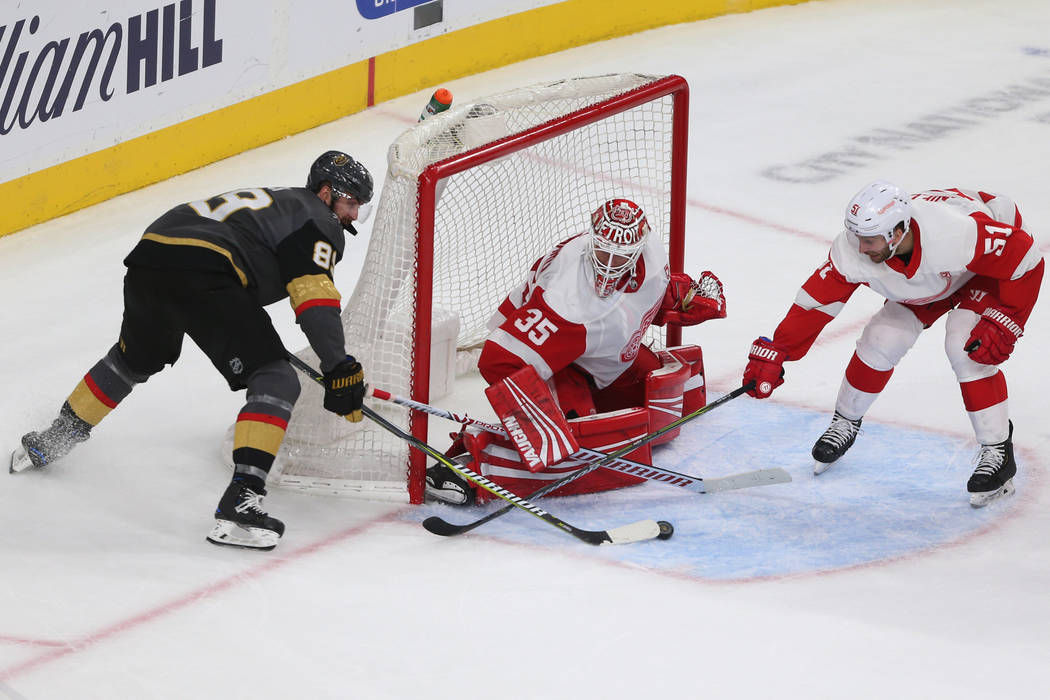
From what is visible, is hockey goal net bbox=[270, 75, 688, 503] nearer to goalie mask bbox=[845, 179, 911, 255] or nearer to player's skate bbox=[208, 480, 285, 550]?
player's skate bbox=[208, 480, 285, 550]

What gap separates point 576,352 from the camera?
12.7 feet

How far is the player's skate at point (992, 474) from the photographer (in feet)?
12.7

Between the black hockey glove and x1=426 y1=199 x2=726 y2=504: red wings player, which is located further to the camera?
x1=426 y1=199 x2=726 y2=504: red wings player

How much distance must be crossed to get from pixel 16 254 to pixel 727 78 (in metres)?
3.54

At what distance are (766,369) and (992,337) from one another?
56 cm

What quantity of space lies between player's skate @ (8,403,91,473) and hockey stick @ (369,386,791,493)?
2.52ft

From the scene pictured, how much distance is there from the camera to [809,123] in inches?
A: 270

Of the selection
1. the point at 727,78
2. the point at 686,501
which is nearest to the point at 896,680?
the point at 686,501

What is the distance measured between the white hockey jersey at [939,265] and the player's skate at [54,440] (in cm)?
181

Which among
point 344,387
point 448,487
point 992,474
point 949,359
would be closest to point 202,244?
point 344,387

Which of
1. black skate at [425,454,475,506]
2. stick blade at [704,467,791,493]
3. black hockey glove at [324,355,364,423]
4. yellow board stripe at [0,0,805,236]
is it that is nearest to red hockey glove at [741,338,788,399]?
stick blade at [704,467,791,493]

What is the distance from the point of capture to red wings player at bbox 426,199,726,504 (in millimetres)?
3760

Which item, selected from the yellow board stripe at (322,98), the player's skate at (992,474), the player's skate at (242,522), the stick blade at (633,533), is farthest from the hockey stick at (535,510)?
the yellow board stripe at (322,98)

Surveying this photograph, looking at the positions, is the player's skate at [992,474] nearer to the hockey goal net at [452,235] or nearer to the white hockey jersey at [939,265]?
the white hockey jersey at [939,265]
